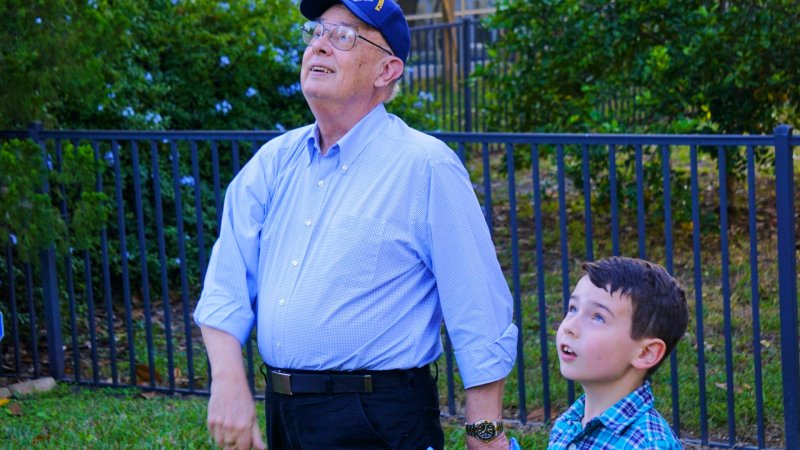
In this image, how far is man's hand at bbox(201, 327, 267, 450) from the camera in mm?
3047

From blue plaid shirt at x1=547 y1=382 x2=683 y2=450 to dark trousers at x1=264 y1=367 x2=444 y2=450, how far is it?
1.62 ft

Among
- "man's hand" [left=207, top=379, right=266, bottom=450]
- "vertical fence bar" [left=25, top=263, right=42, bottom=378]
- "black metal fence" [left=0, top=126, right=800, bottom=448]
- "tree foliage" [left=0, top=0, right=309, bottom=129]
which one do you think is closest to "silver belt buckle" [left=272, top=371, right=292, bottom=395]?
"man's hand" [left=207, top=379, right=266, bottom=450]

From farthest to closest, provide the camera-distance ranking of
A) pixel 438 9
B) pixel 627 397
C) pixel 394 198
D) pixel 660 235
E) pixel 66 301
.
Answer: pixel 438 9, pixel 660 235, pixel 66 301, pixel 394 198, pixel 627 397

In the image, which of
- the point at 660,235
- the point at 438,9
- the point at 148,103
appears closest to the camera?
the point at 148,103

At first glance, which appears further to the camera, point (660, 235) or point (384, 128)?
point (660, 235)

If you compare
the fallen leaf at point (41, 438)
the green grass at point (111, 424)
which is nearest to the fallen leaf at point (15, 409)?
the green grass at point (111, 424)

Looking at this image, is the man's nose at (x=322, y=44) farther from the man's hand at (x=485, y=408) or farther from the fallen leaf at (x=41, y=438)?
the fallen leaf at (x=41, y=438)

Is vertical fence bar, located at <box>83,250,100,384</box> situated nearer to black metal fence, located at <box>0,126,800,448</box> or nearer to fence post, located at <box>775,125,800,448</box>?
black metal fence, located at <box>0,126,800,448</box>

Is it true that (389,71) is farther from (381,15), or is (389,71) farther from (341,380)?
(341,380)

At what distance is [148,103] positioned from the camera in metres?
8.45

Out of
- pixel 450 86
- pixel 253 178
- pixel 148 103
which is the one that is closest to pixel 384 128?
pixel 253 178

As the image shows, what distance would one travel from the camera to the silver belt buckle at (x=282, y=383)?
3133 millimetres

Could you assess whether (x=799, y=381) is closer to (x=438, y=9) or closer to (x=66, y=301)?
(x=66, y=301)

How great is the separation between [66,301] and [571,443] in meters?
4.97
